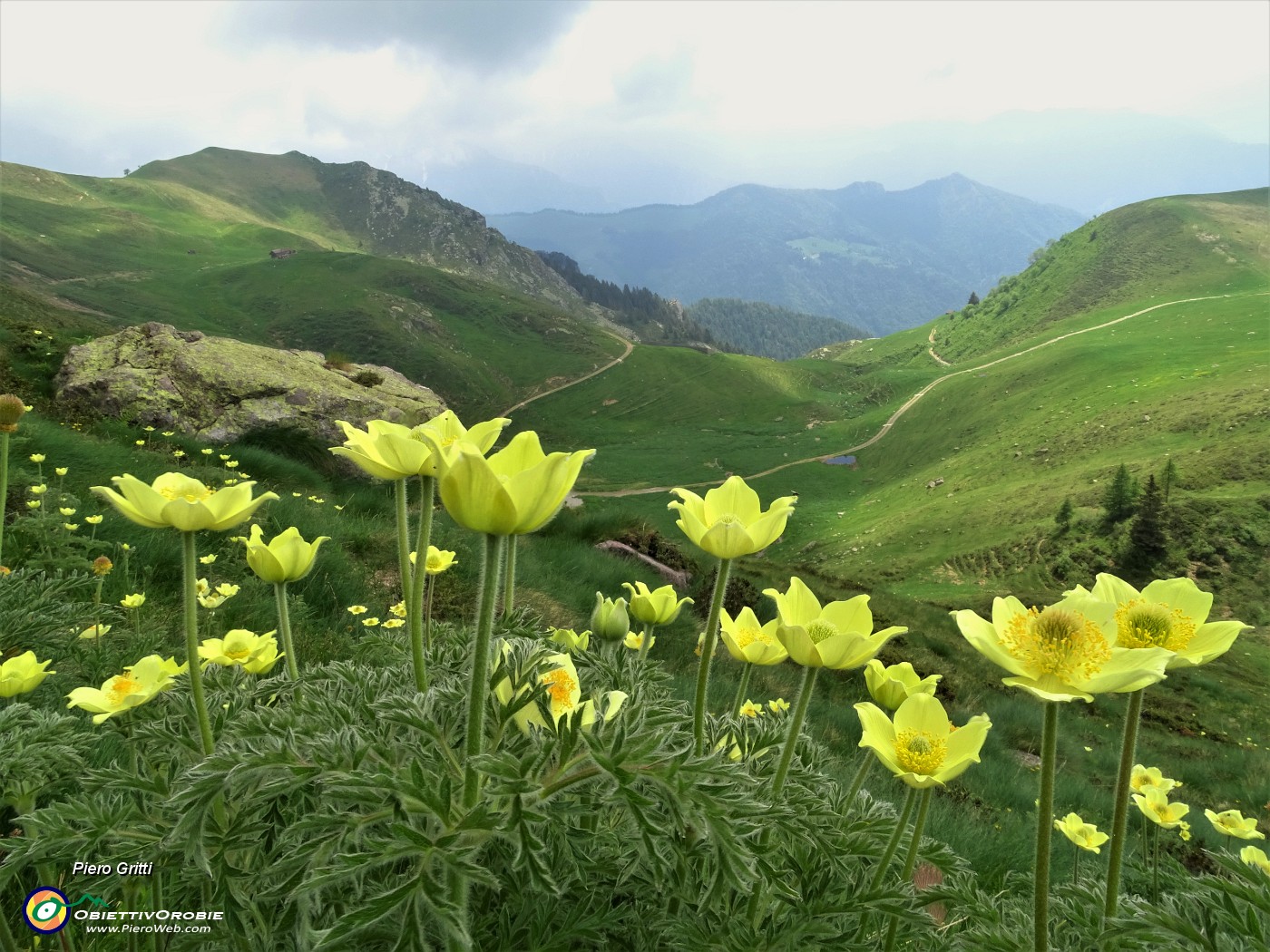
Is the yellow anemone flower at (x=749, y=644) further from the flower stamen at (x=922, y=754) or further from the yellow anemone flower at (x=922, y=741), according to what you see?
the flower stamen at (x=922, y=754)

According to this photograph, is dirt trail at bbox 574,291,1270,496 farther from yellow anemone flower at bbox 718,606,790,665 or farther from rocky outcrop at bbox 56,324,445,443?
yellow anemone flower at bbox 718,606,790,665

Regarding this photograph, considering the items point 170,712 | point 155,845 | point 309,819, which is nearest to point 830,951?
point 309,819

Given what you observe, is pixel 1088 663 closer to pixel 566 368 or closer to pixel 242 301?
pixel 566 368

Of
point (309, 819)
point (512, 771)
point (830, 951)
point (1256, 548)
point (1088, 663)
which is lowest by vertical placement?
point (1256, 548)

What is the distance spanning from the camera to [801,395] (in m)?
82.7

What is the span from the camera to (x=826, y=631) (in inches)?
84.2

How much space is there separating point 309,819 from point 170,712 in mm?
1409

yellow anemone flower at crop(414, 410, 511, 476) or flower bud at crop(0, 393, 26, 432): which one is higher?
yellow anemone flower at crop(414, 410, 511, 476)

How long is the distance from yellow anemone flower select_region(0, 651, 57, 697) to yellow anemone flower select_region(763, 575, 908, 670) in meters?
2.80

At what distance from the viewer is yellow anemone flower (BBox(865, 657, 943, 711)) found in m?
2.53

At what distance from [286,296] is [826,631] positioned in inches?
3875

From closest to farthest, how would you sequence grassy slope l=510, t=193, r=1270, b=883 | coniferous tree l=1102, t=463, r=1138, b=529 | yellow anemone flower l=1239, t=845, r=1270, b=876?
1. yellow anemone flower l=1239, t=845, r=1270, b=876
2. grassy slope l=510, t=193, r=1270, b=883
3. coniferous tree l=1102, t=463, r=1138, b=529

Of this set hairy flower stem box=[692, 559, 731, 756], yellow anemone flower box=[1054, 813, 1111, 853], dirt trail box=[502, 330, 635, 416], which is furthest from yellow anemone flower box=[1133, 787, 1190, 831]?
dirt trail box=[502, 330, 635, 416]

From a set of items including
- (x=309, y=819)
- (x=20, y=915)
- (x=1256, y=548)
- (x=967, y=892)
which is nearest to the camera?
(x=309, y=819)
